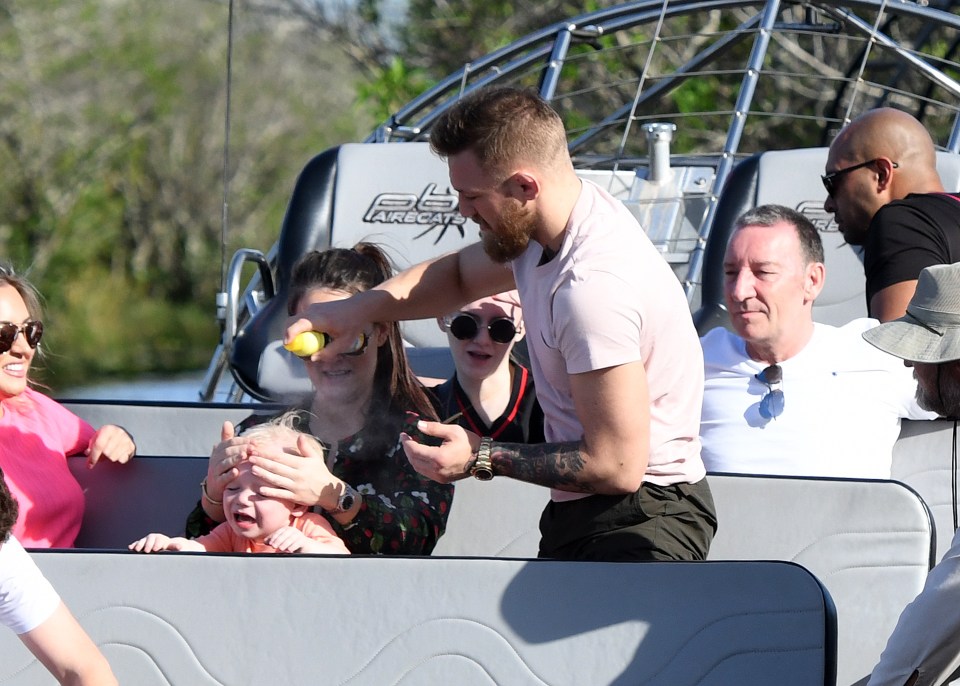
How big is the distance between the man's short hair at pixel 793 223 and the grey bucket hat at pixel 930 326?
125 centimetres

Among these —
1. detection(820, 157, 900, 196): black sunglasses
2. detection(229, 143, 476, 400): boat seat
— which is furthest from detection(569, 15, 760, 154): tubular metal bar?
detection(820, 157, 900, 196): black sunglasses

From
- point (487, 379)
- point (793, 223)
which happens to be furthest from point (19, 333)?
point (793, 223)

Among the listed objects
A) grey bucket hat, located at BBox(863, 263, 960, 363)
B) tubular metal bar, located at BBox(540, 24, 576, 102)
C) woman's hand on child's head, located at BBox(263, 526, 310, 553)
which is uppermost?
tubular metal bar, located at BBox(540, 24, 576, 102)

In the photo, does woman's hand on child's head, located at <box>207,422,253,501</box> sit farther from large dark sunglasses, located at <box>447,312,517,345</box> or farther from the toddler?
large dark sunglasses, located at <box>447,312,517,345</box>

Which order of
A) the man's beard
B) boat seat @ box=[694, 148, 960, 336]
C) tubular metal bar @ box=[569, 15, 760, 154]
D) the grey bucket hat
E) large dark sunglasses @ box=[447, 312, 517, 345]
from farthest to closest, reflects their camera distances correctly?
tubular metal bar @ box=[569, 15, 760, 154] → boat seat @ box=[694, 148, 960, 336] → large dark sunglasses @ box=[447, 312, 517, 345] → the man's beard → the grey bucket hat

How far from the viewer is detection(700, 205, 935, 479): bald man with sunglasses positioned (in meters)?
3.31

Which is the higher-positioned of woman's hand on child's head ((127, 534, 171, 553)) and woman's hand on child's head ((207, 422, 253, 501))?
woman's hand on child's head ((207, 422, 253, 501))

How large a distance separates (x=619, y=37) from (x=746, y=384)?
6.06 metres

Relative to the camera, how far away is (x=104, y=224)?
1775cm

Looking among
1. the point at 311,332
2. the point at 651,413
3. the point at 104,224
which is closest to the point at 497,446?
the point at 651,413

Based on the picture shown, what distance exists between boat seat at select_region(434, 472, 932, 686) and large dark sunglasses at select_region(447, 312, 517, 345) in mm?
581

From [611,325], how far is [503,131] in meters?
0.37

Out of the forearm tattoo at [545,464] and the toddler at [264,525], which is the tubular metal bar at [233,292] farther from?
the forearm tattoo at [545,464]

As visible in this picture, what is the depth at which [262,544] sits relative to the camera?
2.69 metres
